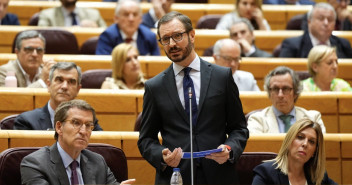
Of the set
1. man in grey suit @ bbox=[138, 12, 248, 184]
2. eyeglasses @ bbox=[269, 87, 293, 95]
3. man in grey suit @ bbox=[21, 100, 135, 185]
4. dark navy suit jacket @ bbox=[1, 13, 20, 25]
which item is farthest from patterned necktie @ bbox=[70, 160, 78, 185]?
dark navy suit jacket @ bbox=[1, 13, 20, 25]

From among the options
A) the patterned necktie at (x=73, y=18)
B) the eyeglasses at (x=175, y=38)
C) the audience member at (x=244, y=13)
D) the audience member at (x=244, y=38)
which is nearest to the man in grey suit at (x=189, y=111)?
the eyeglasses at (x=175, y=38)

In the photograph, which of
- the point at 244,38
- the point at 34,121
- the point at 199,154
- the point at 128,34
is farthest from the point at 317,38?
the point at 199,154

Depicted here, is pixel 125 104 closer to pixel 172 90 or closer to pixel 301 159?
pixel 301 159

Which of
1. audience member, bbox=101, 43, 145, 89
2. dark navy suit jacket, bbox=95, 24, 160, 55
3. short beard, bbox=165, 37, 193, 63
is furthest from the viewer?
dark navy suit jacket, bbox=95, 24, 160, 55

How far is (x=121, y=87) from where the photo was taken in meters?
2.76

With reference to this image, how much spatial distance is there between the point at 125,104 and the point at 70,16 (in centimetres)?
111

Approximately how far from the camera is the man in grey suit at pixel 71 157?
1.76 metres

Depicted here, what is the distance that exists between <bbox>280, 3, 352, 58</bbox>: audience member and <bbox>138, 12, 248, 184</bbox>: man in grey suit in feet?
5.29

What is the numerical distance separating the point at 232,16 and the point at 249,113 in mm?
1083

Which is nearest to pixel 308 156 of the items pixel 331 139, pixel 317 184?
pixel 317 184

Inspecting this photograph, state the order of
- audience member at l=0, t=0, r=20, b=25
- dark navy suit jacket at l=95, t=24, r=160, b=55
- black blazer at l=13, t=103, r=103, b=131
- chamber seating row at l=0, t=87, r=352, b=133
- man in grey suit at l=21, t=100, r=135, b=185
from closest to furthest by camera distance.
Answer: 1. man in grey suit at l=21, t=100, r=135, b=185
2. black blazer at l=13, t=103, r=103, b=131
3. chamber seating row at l=0, t=87, r=352, b=133
4. dark navy suit jacket at l=95, t=24, r=160, b=55
5. audience member at l=0, t=0, r=20, b=25

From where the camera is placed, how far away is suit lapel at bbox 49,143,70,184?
1.77 metres

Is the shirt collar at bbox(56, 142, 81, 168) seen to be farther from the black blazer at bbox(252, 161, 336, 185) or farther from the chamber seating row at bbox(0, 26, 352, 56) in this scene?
the chamber seating row at bbox(0, 26, 352, 56)

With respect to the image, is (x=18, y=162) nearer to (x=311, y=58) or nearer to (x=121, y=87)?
(x=121, y=87)
